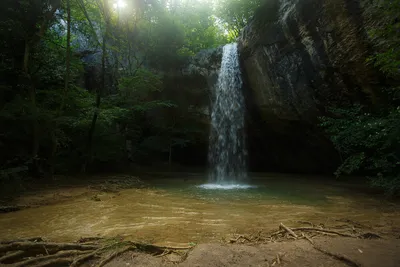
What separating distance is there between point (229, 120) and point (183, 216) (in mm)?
10114

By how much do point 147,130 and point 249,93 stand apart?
29.5ft

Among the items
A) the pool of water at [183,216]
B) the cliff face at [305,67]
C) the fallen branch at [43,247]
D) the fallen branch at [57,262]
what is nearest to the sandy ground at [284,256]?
the fallen branch at [57,262]

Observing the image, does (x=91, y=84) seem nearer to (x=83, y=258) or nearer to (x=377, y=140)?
(x=83, y=258)

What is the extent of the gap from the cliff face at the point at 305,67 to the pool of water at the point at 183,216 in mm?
4843

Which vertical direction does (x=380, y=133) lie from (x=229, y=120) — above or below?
below

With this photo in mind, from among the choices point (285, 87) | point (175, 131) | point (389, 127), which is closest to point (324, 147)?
point (285, 87)

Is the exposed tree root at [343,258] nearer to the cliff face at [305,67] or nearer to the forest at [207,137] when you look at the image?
the forest at [207,137]

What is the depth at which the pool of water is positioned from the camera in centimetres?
384

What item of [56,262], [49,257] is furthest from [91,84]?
[56,262]

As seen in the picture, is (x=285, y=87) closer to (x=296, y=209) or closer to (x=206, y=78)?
(x=206, y=78)

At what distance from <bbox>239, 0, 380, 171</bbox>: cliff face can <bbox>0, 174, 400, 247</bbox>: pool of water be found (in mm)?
4843

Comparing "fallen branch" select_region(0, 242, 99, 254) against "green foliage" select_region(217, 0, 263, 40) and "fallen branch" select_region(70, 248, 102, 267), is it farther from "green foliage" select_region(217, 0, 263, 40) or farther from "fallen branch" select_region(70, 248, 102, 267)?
"green foliage" select_region(217, 0, 263, 40)

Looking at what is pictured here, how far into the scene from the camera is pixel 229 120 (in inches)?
572

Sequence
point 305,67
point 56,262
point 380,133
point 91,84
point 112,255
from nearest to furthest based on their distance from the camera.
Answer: point 56,262
point 112,255
point 380,133
point 305,67
point 91,84
